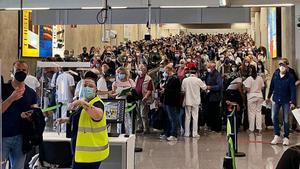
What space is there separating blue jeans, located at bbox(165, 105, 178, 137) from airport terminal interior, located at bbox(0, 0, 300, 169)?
21 mm

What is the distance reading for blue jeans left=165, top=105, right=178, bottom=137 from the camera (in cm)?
995

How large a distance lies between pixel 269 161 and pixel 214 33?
2201cm

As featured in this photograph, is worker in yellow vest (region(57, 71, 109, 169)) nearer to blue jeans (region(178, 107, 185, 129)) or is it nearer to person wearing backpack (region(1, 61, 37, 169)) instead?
person wearing backpack (region(1, 61, 37, 169))

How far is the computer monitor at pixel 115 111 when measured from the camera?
5.68 metres

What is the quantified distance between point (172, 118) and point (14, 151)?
17.9ft

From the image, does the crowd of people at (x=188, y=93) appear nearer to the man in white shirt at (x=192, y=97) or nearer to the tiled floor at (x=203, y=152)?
the man in white shirt at (x=192, y=97)

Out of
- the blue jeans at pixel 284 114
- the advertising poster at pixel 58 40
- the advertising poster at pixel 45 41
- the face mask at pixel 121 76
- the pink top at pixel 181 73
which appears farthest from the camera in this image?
the advertising poster at pixel 58 40

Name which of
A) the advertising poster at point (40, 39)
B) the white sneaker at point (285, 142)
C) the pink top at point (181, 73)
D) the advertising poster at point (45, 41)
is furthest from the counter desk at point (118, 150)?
the advertising poster at point (45, 41)

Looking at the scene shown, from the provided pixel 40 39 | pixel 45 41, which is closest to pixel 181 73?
pixel 40 39

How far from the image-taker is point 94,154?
448cm

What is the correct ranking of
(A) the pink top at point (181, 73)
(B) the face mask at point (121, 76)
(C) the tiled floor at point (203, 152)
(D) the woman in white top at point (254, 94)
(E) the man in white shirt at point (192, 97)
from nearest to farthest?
1. (C) the tiled floor at point (203, 152)
2. (B) the face mask at point (121, 76)
3. (E) the man in white shirt at point (192, 97)
4. (D) the woman in white top at point (254, 94)
5. (A) the pink top at point (181, 73)

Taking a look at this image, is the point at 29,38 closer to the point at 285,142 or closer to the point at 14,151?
the point at 285,142

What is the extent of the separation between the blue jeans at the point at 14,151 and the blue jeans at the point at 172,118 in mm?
5345

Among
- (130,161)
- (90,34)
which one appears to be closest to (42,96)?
(130,161)
